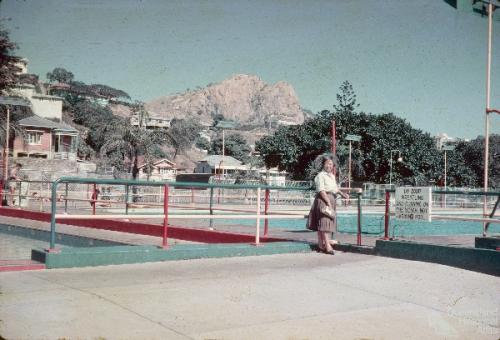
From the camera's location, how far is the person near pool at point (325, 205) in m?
8.48

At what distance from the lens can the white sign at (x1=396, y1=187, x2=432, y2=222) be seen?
8172mm

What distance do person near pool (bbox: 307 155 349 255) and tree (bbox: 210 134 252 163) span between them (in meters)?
98.0

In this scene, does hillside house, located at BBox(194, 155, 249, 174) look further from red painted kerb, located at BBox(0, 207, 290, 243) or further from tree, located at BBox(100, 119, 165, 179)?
red painted kerb, located at BBox(0, 207, 290, 243)

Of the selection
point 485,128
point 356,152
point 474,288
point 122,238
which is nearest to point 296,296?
point 474,288

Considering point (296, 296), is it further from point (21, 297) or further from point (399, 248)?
point (399, 248)

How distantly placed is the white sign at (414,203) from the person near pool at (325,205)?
0.96 meters

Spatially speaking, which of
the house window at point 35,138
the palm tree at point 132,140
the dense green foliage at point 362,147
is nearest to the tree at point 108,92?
the house window at point 35,138

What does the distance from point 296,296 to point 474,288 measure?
2.20m

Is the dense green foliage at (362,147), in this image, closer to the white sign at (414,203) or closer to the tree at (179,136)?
the tree at (179,136)

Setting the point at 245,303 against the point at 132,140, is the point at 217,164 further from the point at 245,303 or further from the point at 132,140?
the point at 245,303

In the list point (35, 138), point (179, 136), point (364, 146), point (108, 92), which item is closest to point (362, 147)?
point (364, 146)

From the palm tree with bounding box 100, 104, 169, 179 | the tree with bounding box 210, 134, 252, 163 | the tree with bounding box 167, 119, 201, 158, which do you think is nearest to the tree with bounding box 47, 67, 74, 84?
the tree with bounding box 167, 119, 201, 158

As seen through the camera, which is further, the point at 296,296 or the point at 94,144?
the point at 94,144

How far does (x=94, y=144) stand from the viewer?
76875 mm
